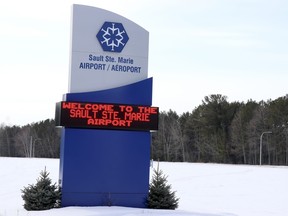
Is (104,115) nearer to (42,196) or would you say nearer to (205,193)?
(42,196)

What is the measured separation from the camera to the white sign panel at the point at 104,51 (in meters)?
17.9

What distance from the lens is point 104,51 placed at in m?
18.2

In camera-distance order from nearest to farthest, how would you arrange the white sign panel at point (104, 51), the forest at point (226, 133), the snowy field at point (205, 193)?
the snowy field at point (205, 193)
the white sign panel at point (104, 51)
the forest at point (226, 133)

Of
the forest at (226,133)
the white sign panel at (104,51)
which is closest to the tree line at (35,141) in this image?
the forest at (226,133)

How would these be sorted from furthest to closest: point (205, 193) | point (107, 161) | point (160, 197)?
point (205, 193), point (160, 197), point (107, 161)

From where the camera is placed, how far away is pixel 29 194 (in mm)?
17469

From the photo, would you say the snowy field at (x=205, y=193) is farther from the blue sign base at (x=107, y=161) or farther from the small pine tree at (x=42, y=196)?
the blue sign base at (x=107, y=161)

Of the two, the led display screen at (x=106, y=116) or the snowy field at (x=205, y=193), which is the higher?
the led display screen at (x=106, y=116)

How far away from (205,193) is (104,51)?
17.0 meters

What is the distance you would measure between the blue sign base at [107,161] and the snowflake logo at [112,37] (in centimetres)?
138

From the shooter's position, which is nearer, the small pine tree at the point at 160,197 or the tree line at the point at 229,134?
A: the small pine tree at the point at 160,197

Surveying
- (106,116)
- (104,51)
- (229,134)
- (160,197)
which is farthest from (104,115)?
(229,134)

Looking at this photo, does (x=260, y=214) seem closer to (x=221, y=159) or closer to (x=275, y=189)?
(x=275, y=189)

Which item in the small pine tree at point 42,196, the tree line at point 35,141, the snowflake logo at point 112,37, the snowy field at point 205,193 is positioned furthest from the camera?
the tree line at point 35,141
